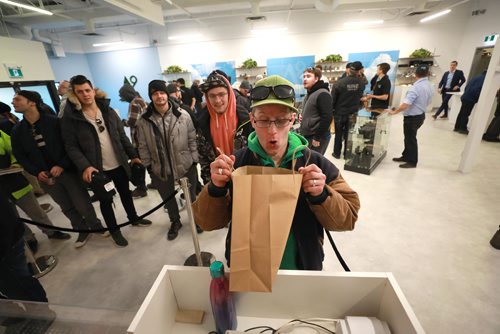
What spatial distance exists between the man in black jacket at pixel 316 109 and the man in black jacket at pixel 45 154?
2877 mm

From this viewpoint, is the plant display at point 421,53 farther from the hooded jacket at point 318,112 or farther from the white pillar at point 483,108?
the hooded jacket at point 318,112

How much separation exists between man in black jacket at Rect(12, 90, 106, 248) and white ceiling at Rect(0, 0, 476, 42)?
3.37 metres

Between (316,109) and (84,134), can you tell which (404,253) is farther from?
(84,134)

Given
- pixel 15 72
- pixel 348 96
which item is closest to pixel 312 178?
pixel 348 96

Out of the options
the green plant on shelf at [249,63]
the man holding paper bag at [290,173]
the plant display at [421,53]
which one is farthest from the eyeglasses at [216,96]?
the plant display at [421,53]

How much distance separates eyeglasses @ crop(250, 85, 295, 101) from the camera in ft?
3.19

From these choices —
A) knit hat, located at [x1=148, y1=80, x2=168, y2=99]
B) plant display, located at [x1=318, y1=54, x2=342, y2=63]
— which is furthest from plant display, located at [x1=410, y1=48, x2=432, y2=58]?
knit hat, located at [x1=148, y1=80, x2=168, y2=99]

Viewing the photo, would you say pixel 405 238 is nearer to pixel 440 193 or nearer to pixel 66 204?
pixel 440 193

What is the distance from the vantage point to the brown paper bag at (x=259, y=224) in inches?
29.6

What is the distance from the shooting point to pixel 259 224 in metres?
0.77

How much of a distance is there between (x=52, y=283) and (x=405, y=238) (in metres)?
3.67

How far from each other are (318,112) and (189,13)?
21.3 ft

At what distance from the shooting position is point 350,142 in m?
4.12

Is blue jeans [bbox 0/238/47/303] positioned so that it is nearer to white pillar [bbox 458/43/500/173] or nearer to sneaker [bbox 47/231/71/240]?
sneaker [bbox 47/231/71/240]
